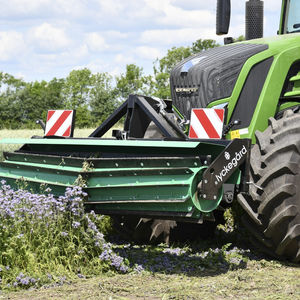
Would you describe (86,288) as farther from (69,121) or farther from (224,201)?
(69,121)

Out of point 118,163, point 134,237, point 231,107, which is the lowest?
point 134,237

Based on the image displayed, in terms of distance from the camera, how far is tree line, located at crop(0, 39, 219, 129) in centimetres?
4384

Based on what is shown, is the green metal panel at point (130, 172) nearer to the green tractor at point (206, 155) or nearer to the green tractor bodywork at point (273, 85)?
the green tractor at point (206, 155)

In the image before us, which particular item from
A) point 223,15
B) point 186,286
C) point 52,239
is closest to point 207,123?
point 223,15

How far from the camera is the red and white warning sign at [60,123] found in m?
6.60

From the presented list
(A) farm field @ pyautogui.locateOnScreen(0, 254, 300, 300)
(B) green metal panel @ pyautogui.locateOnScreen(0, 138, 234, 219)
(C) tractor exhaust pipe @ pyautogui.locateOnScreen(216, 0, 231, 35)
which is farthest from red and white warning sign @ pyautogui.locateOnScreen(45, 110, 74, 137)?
(A) farm field @ pyautogui.locateOnScreen(0, 254, 300, 300)

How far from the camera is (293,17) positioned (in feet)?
21.9

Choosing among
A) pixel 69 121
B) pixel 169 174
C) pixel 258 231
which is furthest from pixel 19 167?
pixel 258 231

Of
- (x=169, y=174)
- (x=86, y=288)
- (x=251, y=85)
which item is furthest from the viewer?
Answer: (x=251, y=85)

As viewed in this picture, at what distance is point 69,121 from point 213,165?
7.81 feet

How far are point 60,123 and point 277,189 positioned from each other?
2774 millimetres

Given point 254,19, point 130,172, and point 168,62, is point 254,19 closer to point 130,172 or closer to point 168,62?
point 130,172

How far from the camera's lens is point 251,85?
19.0ft

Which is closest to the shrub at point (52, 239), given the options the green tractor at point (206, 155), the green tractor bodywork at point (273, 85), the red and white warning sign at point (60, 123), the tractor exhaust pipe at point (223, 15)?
the green tractor at point (206, 155)
